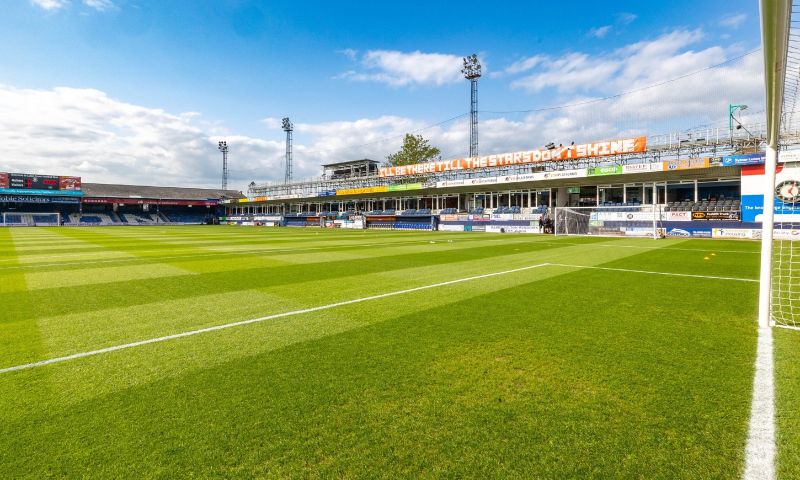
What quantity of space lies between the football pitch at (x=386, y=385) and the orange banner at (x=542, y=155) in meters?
34.5

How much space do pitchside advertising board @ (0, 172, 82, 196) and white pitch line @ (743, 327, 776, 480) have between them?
298 ft

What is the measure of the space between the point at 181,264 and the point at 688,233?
35.0 meters

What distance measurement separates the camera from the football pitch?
2.43 m

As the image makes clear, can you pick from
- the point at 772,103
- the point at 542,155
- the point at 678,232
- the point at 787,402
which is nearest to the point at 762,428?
the point at 787,402

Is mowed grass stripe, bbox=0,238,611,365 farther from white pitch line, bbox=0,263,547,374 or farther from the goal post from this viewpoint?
the goal post

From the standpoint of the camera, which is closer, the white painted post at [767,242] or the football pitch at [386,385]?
the football pitch at [386,385]

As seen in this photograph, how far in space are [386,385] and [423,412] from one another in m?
0.57

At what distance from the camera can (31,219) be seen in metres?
67.4

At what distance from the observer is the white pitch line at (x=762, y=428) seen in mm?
2326

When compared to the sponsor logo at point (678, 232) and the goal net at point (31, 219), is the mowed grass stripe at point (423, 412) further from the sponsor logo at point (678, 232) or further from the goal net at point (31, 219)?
the goal net at point (31, 219)

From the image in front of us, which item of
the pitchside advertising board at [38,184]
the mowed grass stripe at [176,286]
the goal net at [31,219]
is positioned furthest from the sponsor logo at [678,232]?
the pitchside advertising board at [38,184]

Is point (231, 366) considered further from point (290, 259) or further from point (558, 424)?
point (290, 259)

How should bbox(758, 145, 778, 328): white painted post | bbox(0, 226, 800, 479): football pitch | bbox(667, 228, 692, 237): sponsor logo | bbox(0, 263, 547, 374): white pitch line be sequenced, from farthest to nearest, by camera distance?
1. bbox(667, 228, 692, 237): sponsor logo
2. bbox(758, 145, 778, 328): white painted post
3. bbox(0, 263, 547, 374): white pitch line
4. bbox(0, 226, 800, 479): football pitch

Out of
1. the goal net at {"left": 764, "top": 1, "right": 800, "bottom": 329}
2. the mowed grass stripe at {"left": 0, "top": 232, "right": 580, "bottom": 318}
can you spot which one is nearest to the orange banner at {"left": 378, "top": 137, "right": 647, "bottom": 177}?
→ the goal net at {"left": 764, "top": 1, "right": 800, "bottom": 329}
